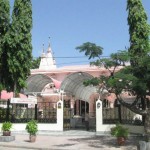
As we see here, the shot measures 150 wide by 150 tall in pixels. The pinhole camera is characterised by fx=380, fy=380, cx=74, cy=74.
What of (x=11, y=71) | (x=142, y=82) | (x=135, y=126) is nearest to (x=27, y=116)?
(x=11, y=71)

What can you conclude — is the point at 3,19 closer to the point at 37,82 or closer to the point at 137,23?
the point at 37,82

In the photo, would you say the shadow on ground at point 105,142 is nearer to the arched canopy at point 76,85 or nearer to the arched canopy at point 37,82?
the arched canopy at point 76,85

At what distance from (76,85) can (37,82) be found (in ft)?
9.92

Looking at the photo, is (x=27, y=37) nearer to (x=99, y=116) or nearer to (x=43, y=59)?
(x=99, y=116)

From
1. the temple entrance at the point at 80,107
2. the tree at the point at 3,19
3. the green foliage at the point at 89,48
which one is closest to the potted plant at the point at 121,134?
the green foliage at the point at 89,48

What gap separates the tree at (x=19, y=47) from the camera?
81.3 ft

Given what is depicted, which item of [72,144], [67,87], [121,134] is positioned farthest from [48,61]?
[121,134]

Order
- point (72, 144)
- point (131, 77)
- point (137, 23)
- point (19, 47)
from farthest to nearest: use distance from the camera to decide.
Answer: point (19, 47) < point (137, 23) < point (72, 144) < point (131, 77)

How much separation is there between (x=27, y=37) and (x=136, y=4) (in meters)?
7.64

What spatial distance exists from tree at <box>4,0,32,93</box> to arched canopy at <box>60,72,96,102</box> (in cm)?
299

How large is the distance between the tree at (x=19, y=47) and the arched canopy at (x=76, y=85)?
2.99 m

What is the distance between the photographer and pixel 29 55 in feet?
85.1

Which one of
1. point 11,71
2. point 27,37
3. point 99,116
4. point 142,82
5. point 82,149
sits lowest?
point 82,149

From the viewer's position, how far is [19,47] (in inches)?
986
